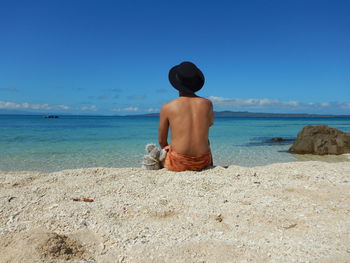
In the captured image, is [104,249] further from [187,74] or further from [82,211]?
[187,74]

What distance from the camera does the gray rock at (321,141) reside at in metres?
10.4

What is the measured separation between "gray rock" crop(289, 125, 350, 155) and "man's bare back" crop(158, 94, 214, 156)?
25.2 feet

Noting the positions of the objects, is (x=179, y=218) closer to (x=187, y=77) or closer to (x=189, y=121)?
(x=189, y=121)

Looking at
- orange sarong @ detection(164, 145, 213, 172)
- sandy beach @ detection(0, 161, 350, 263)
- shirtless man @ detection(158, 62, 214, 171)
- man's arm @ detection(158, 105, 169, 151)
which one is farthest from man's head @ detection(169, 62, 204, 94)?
sandy beach @ detection(0, 161, 350, 263)

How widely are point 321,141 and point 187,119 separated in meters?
8.15

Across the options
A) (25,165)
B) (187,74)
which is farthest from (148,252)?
(25,165)

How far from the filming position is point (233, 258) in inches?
82.9

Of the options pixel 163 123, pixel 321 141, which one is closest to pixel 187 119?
pixel 163 123

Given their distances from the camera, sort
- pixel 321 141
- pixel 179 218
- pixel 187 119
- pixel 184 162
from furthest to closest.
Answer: pixel 321 141, pixel 184 162, pixel 187 119, pixel 179 218

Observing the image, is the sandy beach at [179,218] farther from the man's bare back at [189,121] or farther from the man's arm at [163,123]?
the man's arm at [163,123]

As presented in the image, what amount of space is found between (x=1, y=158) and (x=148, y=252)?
358 inches

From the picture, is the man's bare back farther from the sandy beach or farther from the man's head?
the sandy beach

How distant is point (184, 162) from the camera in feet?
15.2

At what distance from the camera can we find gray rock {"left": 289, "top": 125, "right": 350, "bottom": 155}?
10.4 metres
